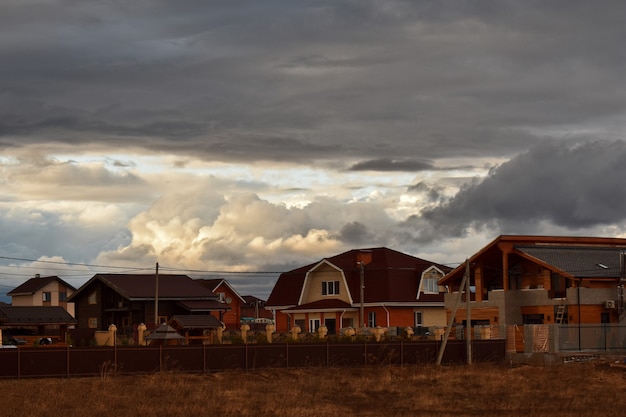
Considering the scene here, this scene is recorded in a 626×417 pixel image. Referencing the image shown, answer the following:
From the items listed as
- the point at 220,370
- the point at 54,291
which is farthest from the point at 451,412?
the point at 54,291

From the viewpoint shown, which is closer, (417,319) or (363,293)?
(363,293)

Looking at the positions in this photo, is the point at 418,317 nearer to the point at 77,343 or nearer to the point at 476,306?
the point at 476,306

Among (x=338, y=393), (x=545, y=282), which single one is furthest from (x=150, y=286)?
(x=338, y=393)

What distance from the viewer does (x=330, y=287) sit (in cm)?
9588

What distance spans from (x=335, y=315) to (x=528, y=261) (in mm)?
24874

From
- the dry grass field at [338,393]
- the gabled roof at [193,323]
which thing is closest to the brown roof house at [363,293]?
the gabled roof at [193,323]

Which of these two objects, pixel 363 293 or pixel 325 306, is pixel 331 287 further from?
pixel 363 293

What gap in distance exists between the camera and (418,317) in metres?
92.5

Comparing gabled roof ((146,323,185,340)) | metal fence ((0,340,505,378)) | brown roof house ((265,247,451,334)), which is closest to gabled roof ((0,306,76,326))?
brown roof house ((265,247,451,334))

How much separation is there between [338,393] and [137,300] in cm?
4825

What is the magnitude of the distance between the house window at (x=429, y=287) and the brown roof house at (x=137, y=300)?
1844 cm

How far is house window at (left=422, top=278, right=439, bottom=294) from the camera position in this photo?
93.4 metres

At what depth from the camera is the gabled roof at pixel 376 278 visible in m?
91.3

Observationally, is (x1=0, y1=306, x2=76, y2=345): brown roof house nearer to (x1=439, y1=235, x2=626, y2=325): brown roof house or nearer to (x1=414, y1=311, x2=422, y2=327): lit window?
(x1=414, y1=311, x2=422, y2=327): lit window
